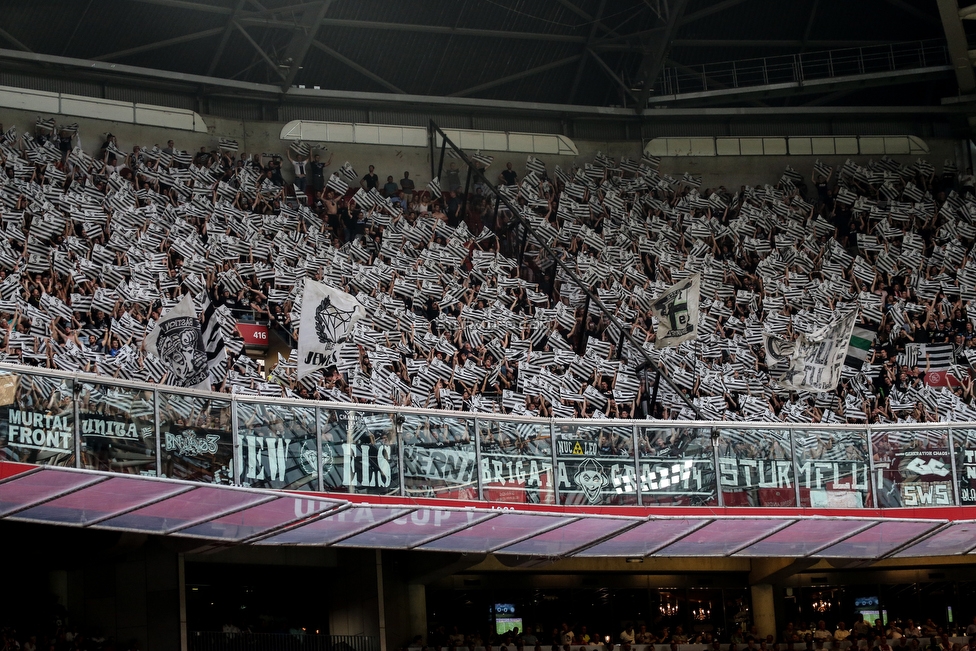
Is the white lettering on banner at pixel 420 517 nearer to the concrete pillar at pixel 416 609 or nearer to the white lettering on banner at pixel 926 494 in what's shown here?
the concrete pillar at pixel 416 609

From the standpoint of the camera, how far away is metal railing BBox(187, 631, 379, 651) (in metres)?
22.3

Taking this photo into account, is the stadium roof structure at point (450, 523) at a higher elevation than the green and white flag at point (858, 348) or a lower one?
lower

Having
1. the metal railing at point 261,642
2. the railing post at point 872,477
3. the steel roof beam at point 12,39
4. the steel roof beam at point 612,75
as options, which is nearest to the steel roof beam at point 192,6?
the steel roof beam at point 12,39

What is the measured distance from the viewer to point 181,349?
1992cm

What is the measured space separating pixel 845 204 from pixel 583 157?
7.42 metres

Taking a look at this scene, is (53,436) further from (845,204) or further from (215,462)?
(845,204)

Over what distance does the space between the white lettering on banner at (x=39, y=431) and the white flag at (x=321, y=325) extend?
4437 mm

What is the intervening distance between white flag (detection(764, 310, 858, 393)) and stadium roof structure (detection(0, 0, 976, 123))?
12764mm

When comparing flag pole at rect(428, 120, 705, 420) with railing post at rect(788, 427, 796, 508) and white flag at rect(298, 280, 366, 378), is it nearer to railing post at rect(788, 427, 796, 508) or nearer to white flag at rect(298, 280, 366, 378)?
railing post at rect(788, 427, 796, 508)

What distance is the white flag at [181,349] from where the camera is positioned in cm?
1983

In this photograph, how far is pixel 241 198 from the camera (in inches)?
1228

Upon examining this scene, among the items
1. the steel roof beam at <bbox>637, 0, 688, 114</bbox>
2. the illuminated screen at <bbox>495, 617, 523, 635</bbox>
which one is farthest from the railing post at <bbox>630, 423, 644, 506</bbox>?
the steel roof beam at <bbox>637, 0, 688, 114</bbox>

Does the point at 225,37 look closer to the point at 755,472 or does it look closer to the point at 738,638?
the point at 738,638

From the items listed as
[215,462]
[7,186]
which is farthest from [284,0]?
[215,462]
